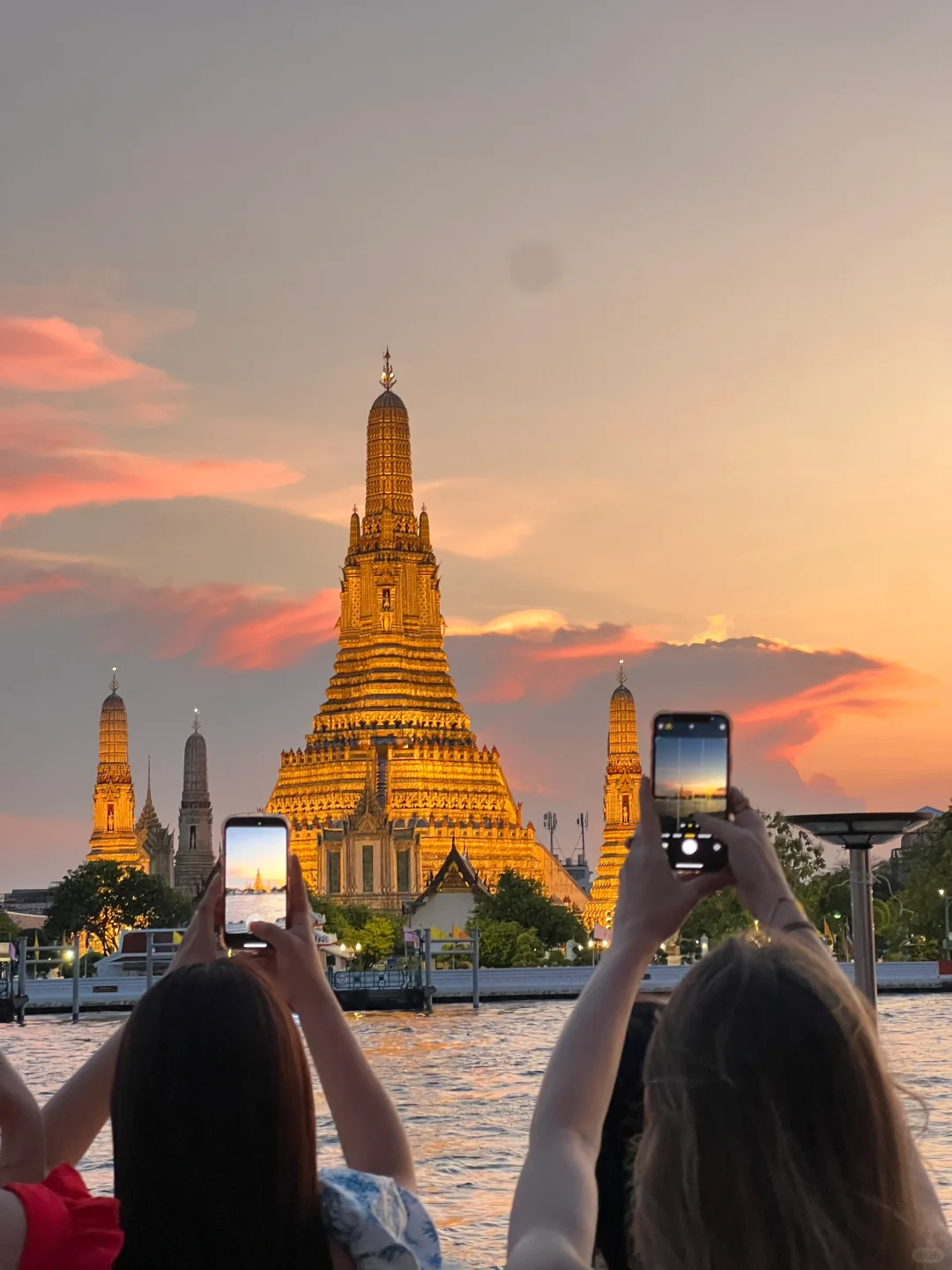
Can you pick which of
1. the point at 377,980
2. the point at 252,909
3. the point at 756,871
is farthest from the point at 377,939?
the point at 756,871

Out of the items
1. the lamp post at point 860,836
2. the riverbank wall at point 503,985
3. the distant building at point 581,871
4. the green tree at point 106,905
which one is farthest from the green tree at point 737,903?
the distant building at point 581,871

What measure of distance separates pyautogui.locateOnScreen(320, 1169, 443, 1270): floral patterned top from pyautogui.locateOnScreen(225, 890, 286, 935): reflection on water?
0.96 meters

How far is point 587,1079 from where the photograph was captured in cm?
330

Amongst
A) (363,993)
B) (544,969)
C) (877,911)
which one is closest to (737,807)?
(363,993)

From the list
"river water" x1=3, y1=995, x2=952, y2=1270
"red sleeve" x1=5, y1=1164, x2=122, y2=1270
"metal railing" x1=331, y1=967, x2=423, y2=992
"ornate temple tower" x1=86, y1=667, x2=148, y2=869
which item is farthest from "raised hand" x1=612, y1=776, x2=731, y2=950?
"ornate temple tower" x1=86, y1=667, x2=148, y2=869

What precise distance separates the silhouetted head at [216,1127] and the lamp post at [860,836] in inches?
332

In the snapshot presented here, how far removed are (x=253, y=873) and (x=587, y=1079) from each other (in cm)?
202

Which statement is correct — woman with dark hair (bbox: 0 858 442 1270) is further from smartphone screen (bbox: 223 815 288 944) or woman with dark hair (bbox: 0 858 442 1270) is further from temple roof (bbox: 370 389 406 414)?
Answer: temple roof (bbox: 370 389 406 414)

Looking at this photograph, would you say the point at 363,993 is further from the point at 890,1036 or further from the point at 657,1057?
the point at 657,1057

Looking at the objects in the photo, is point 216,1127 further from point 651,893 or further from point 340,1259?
point 651,893

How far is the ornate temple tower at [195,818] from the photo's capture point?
117 metres

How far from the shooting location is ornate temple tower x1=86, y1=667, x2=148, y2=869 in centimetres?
11506

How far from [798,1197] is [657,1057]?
28 cm

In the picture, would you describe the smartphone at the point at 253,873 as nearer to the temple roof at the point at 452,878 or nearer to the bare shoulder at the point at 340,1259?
the bare shoulder at the point at 340,1259
